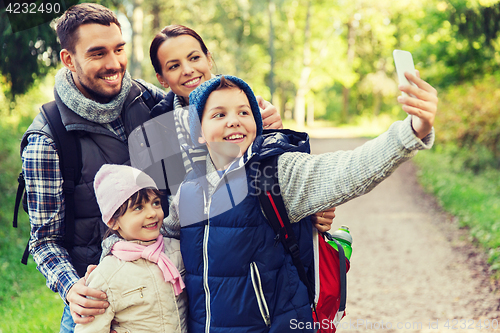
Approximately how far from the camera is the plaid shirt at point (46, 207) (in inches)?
78.8

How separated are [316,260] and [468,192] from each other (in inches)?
312

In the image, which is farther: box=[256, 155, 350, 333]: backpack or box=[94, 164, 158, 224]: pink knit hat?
box=[94, 164, 158, 224]: pink knit hat

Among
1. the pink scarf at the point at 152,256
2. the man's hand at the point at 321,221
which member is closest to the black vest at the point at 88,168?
the pink scarf at the point at 152,256

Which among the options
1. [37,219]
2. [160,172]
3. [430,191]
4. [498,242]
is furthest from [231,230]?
[430,191]

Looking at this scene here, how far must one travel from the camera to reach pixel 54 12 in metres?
5.79

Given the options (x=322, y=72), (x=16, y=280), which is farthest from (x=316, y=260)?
(x=322, y=72)

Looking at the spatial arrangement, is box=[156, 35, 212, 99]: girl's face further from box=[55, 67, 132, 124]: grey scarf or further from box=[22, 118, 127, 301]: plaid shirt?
box=[22, 118, 127, 301]: plaid shirt

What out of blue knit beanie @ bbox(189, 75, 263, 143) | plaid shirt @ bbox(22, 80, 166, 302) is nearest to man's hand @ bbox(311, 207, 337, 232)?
blue knit beanie @ bbox(189, 75, 263, 143)

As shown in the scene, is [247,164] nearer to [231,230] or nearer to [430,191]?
[231,230]

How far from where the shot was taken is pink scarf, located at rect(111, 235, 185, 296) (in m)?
1.86

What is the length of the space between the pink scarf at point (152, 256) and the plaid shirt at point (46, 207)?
1.04 feet

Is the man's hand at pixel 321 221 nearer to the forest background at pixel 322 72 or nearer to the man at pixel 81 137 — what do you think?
the man at pixel 81 137

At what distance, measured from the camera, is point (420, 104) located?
1332 mm

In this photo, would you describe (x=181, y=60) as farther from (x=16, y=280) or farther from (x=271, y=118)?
(x=16, y=280)
